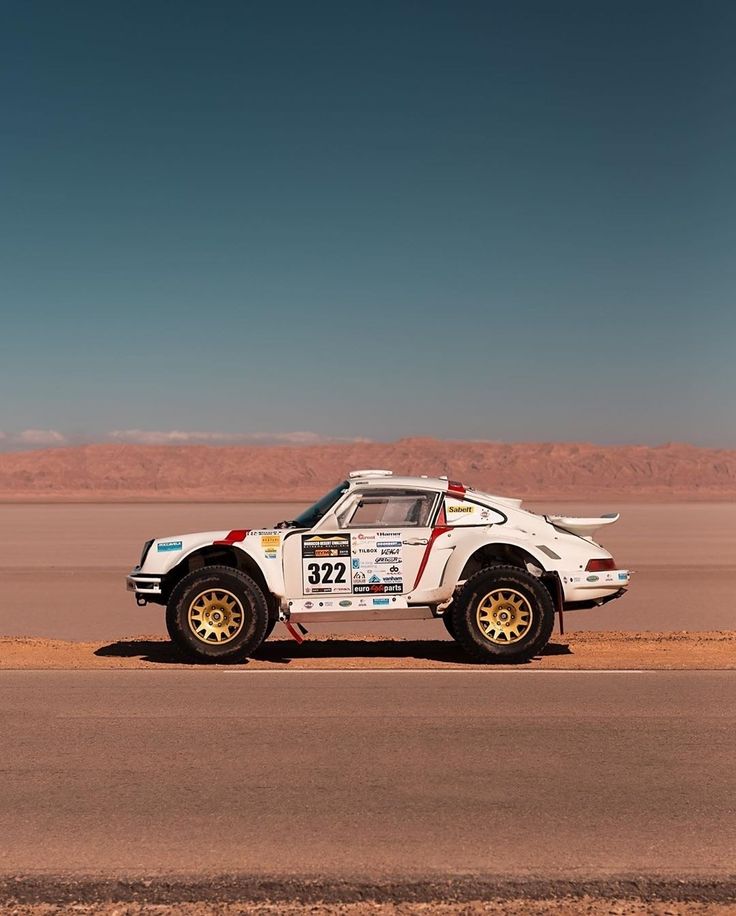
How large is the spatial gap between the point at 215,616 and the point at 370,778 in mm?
4559

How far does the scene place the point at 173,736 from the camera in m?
7.03

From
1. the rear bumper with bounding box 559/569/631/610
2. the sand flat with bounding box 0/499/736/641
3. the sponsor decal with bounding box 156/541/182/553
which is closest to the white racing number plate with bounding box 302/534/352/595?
the sponsor decal with bounding box 156/541/182/553

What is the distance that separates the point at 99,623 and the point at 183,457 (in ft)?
450

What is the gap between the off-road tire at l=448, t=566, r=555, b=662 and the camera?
33.2 feet

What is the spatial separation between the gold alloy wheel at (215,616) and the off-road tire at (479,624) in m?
2.21

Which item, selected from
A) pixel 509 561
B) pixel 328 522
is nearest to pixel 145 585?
pixel 328 522

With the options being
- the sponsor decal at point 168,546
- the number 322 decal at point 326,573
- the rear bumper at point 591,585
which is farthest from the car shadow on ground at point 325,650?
the sponsor decal at point 168,546

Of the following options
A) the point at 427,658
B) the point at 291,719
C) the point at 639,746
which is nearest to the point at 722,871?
the point at 639,746

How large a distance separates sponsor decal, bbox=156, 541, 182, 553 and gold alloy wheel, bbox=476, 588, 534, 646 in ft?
10.5

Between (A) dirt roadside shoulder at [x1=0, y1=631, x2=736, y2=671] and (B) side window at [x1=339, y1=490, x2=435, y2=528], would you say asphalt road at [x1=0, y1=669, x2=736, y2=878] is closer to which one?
(A) dirt roadside shoulder at [x1=0, y1=631, x2=736, y2=671]

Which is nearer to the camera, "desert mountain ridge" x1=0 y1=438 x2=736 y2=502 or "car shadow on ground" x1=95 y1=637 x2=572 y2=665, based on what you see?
"car shadow on ground" x1=95 y1=637 x2=572 y2=665

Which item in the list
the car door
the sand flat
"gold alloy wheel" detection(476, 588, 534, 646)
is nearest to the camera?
"gold alloy wheel" detection(476, 588, 534, 646)

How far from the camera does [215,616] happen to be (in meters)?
10.3

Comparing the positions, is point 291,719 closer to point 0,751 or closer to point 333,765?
point 333,765
